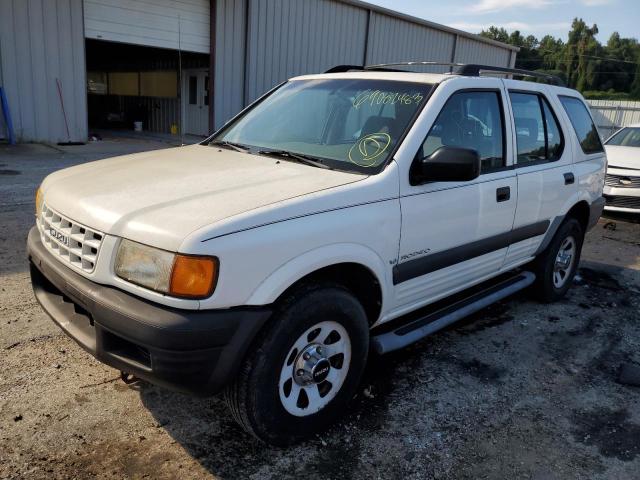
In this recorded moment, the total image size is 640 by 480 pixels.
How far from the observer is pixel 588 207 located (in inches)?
198

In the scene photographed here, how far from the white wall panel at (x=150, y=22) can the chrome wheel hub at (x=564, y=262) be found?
11447 millimetres

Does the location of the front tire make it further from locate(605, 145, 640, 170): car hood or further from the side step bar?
locate(605, 145, 640, 170): car hood

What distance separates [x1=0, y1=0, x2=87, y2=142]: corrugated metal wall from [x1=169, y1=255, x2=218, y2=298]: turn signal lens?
12.1 meters

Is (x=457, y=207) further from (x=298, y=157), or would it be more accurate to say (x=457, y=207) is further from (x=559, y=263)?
(x=559, y=263)

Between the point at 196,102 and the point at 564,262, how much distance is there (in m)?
15.6

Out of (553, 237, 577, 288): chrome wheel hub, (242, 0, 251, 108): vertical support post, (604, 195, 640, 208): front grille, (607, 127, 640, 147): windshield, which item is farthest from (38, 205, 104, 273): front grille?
(242, 0, 251, 108): vertical support post

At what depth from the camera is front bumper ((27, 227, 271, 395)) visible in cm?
216

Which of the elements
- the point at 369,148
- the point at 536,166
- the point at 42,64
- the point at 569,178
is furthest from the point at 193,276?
the point at 42,64

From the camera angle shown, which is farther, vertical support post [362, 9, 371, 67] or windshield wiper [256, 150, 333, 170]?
vertical support post [362, 9, 371, 67]

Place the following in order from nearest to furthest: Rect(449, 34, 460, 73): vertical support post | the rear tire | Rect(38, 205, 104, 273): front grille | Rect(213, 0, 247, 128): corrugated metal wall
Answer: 1. Rect(38, 205, 104, 273): front grille
2. the rear tire
3. Rect(213, 0, 247, 128): corrugated metal wall
4. Rect(449, 34, 460, 73): vertical support post

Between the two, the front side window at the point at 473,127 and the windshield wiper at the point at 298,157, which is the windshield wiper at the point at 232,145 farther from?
the front side window at the point at 473,127

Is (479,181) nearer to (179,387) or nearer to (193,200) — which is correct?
(193,200)

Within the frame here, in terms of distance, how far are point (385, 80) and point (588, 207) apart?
2.66 metres

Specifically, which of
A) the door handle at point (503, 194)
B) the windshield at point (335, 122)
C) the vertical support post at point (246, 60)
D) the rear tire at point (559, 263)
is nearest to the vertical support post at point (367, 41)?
the vertical support post at point (246, 60)
